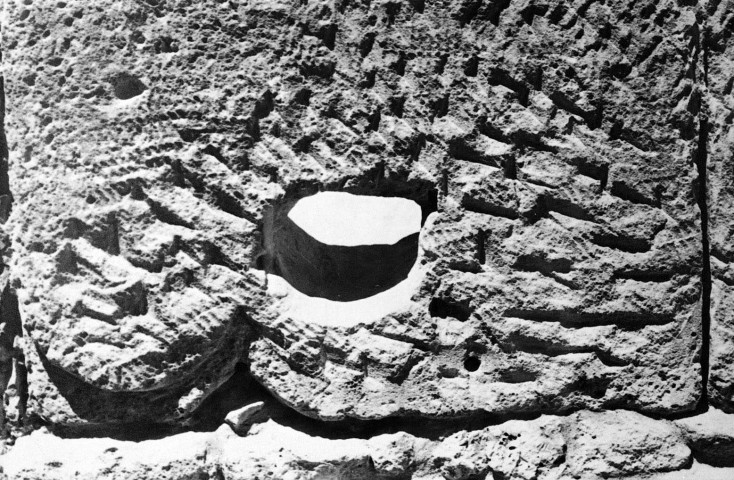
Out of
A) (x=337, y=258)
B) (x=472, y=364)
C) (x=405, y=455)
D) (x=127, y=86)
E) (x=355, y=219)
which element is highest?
(x=127, y=86)

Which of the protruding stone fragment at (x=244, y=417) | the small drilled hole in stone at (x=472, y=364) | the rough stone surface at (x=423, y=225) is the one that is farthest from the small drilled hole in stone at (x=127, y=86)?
the small drilled hole in stone at (x=472, y=364)

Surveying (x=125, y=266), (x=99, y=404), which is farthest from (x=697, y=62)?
(x=99, y=404)

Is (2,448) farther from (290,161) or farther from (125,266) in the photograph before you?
(290,161)

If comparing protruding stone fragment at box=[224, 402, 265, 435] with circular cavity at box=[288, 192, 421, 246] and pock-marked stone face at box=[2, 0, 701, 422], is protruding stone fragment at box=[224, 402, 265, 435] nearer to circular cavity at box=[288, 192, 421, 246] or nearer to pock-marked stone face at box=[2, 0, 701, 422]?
pock-marked stone face at box=[2, 0, 701, 422]

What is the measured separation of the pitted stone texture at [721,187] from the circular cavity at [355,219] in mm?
632

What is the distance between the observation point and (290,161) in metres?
1.81

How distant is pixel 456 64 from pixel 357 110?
0.21m

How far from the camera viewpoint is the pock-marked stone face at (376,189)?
1812mm

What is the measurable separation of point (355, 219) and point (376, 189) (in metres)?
0.37

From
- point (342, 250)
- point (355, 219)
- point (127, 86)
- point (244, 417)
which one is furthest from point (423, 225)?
point (127, 86)

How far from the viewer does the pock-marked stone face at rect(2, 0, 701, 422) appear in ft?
5.94

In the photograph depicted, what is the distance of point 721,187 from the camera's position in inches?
73.4

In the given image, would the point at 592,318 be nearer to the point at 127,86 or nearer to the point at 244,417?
the point at 244,417

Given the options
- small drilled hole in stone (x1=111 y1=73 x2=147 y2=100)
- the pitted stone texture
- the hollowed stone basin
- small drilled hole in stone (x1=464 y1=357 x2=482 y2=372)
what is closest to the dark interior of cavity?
the hollowed stone basin
